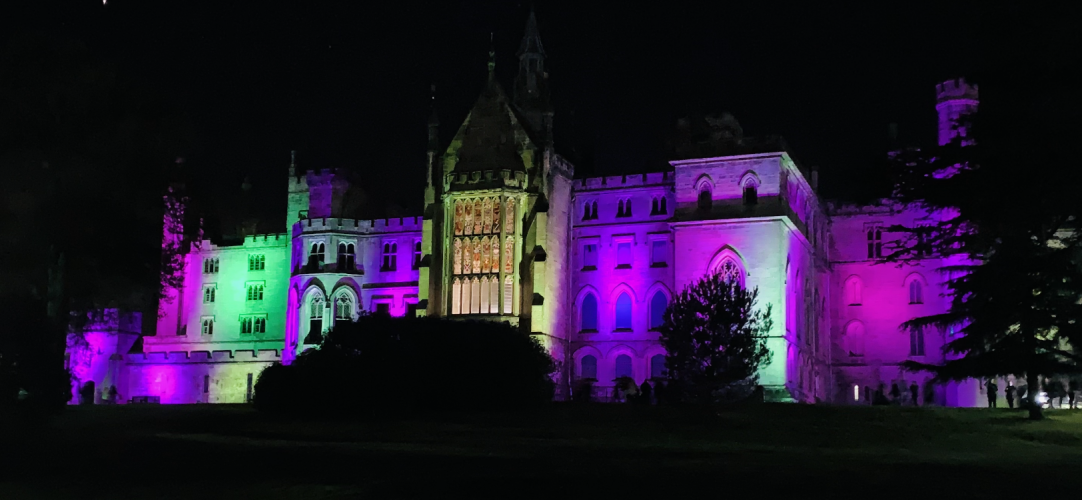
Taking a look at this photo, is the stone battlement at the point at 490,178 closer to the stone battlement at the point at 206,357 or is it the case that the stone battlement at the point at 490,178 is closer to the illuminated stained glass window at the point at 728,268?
the illuminated stained glass window at the point at 728,268

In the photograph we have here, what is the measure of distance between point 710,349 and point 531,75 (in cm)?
3039

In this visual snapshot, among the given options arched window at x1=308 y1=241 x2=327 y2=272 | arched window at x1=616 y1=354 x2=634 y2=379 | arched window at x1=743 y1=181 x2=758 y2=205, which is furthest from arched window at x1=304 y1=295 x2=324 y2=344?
arched window at x1=743 y1=181 x2=758 y2=205

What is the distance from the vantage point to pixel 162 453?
21781mm

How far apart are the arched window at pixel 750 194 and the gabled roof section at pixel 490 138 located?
417 inches

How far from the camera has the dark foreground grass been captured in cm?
1667

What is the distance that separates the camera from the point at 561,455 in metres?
20.6

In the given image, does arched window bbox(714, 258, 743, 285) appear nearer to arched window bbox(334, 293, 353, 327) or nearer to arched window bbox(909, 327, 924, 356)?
arched window bbox(909, 327, 924, 356)

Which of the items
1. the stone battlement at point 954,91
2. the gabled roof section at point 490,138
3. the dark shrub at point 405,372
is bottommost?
the dark shrub at point 405,372

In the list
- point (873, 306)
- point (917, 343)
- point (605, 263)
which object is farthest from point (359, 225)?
point (917, 343)

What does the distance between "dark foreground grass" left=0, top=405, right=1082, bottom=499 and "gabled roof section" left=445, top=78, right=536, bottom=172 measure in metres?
25.2

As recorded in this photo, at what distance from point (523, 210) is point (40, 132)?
2300cm

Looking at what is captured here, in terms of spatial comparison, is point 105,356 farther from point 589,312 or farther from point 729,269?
point 729,269

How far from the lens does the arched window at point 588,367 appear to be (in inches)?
2190

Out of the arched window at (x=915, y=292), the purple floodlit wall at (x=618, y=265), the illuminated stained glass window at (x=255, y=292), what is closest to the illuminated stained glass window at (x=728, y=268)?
the purple floodlit wall at (x=618, y=265)
